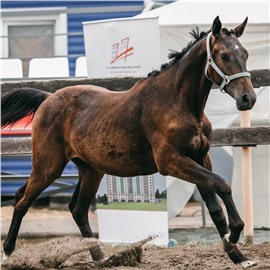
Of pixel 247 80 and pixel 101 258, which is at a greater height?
pixel 247 80

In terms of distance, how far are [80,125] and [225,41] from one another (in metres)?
1.74

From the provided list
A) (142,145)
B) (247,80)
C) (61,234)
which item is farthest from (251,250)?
(61,234)

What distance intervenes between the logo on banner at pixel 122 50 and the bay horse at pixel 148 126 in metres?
1.22

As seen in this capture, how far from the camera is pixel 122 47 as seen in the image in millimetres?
8883

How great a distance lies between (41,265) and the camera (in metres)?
7.20

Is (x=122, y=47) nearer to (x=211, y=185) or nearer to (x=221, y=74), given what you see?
(x=221, y=74)

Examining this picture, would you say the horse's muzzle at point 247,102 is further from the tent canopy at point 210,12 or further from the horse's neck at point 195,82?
the tent canopy at point 210,12

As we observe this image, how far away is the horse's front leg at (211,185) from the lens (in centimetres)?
639

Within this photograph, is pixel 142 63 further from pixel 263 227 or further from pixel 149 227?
pixel 263 227

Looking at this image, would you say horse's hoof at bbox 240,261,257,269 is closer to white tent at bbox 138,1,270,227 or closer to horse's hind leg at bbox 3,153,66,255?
horse's hind leg at bbox 3,153,66,255

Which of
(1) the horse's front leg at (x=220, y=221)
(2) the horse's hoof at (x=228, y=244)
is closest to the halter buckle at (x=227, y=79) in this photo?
(1) the horse's front leg at (x=220, y=221)

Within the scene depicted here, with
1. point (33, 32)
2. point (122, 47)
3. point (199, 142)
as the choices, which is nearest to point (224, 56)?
point (199, 142)

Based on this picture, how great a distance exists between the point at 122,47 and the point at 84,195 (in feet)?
6.32

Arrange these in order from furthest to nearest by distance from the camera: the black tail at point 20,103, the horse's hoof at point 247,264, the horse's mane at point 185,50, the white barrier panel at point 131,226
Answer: the white barrier panel at point 131,226
the black tail at point 20,103
the horse's mane at point 185,50
the horse's hoof at point 247,264
